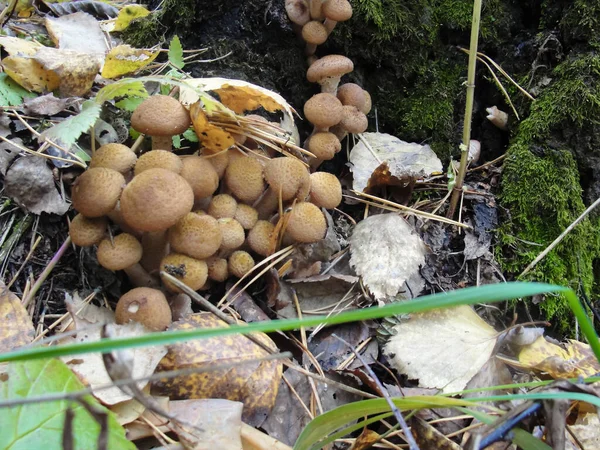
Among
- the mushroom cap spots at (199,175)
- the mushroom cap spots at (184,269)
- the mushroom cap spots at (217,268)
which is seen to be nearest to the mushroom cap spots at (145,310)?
the mushroom cap spots at (184,269)

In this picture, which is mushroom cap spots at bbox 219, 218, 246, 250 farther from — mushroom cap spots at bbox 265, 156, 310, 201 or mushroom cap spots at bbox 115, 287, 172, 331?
mushroom cap spots at bbox 115, 287, 172, 331

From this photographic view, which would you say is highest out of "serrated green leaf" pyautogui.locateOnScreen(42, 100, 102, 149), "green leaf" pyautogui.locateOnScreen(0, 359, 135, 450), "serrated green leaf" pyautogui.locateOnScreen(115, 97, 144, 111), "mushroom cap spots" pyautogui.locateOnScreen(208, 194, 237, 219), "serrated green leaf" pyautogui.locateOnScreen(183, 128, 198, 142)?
"serrated green leaf" pyautogui.locateOnScreen(42, 100, 102, 149)

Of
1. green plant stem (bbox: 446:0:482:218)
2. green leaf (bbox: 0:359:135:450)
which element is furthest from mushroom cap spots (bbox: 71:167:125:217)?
green plant stem (bbox: 446:0:482:218)

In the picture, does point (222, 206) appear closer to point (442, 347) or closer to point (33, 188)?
point (33, 188)

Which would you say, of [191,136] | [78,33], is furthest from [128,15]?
[191,136]

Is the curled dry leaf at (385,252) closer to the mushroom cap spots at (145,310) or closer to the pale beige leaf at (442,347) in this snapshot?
the pale beige leaf at (442,347)

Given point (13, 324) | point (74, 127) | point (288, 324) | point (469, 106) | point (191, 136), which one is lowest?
point (13, 324)

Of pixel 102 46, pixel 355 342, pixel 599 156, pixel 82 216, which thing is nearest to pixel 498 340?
pixel 355 342
